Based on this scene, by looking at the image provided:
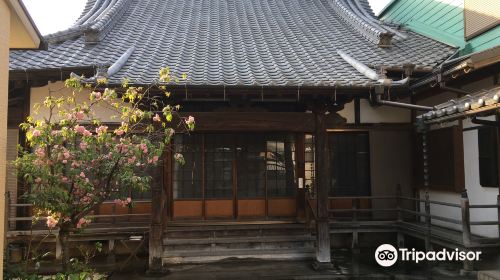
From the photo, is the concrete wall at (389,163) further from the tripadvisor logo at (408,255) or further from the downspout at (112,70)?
the downspout at (112,70)

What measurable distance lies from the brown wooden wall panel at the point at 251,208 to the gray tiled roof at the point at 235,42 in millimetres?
3386

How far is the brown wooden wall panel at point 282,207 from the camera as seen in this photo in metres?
→ 9.98

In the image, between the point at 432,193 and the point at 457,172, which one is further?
the point at 432,193

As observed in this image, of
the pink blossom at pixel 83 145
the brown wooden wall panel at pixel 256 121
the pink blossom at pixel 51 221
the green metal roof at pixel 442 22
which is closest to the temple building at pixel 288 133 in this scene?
the brown wooden wall panel at pixel 256 121

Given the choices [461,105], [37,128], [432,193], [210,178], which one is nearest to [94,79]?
[37,128]

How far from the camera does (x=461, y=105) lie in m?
6.32

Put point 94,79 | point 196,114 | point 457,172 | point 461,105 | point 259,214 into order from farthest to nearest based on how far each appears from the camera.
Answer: point 259,214 < point 457,172 < point 196,114 < point 94,79 < point 461,105

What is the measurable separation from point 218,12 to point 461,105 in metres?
9.48

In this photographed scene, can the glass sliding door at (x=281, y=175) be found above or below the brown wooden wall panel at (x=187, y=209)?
above

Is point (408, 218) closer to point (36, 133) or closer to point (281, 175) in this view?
point (281, 175)

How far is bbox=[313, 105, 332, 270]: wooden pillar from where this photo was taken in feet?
28.1

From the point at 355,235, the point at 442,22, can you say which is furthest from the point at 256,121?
the point at 442,22

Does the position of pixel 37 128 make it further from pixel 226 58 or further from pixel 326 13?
pixel 326 13

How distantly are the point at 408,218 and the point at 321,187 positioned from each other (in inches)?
153
